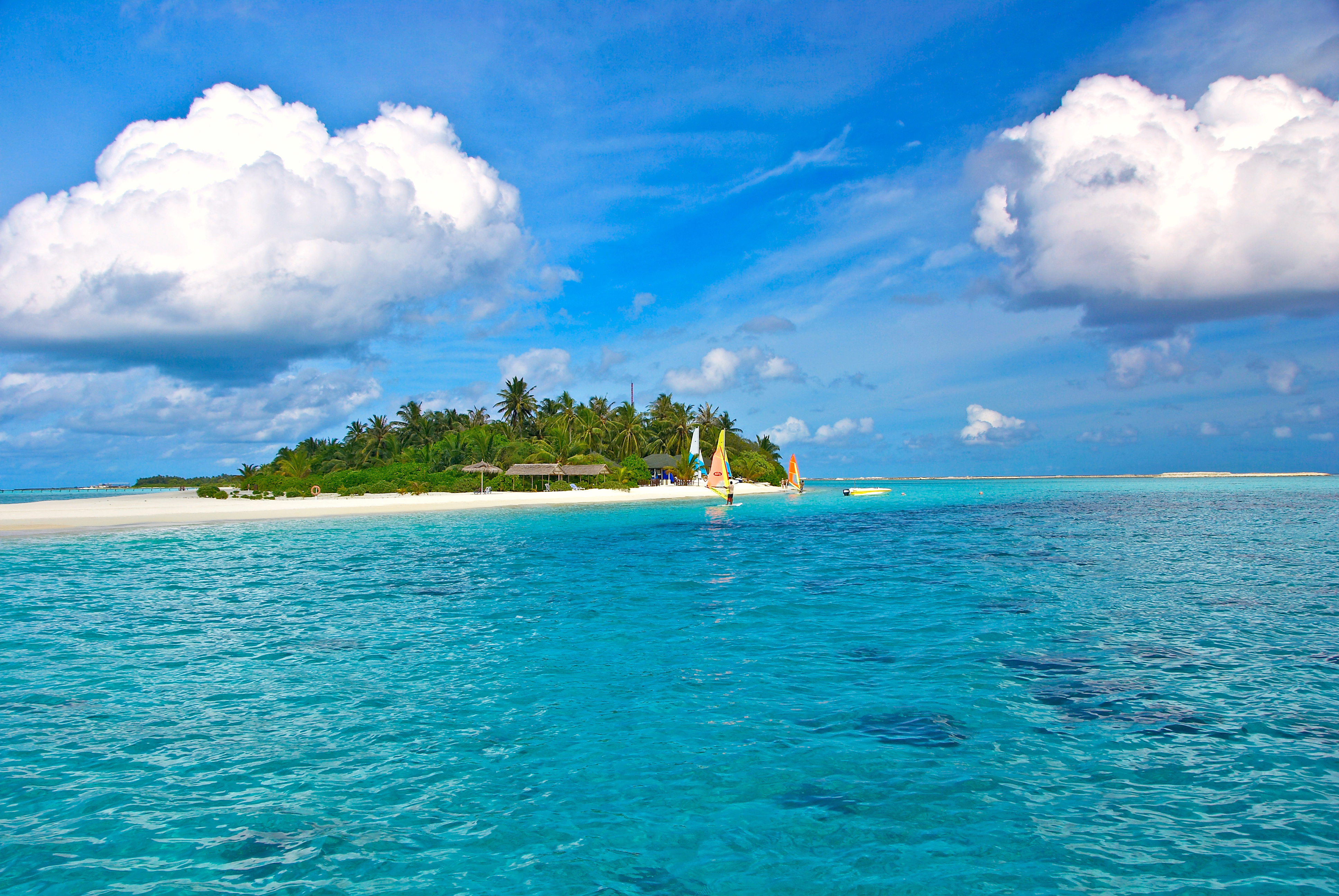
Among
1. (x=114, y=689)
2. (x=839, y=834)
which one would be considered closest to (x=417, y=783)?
(x=839, y=834)

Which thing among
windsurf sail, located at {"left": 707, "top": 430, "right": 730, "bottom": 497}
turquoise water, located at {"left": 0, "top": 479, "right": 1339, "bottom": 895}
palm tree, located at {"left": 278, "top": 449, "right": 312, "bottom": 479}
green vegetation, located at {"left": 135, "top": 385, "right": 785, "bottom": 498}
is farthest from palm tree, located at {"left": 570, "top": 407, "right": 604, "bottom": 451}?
turquoise water, located at {"left": 0, "top": 479, "right": 1339, "bottom": 895}

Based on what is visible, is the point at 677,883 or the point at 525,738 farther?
the point at 525,738

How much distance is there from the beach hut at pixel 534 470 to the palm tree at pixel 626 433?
52.4 ft

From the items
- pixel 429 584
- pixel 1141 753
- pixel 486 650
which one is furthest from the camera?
pixel 429 584

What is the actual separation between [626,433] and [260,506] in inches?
1788

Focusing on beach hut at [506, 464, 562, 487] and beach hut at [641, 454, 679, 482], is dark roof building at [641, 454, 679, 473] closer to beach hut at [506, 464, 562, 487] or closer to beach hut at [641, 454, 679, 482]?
beach hut at [641, 454, 679, 482]

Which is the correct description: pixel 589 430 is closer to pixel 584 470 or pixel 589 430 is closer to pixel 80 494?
pixel 584 470

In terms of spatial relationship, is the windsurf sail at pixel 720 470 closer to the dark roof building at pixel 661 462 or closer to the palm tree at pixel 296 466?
the dark roof building at pixel 661 462

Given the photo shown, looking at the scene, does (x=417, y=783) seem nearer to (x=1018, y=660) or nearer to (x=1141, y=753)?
(x=1141, y=753)

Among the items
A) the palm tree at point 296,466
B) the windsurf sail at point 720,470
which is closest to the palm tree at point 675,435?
the windsurf sail at point 720,470

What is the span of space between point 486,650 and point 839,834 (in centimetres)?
784

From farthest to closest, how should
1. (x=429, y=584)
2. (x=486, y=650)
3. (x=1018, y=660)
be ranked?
(x=429, y=584), (x=486, y=650), (x=1018, y=660)

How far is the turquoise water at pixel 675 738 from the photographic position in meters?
5.36

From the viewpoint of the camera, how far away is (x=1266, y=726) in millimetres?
8016
